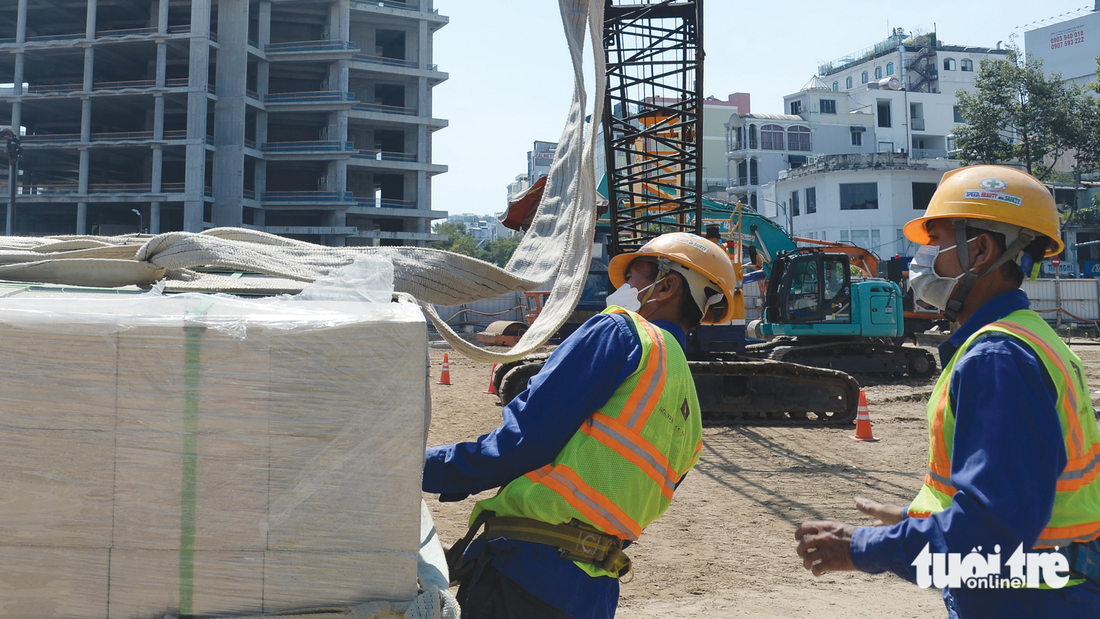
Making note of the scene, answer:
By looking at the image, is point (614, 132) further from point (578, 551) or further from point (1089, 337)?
point (1089, 337)

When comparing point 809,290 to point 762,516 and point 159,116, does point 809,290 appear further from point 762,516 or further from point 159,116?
point 159,116

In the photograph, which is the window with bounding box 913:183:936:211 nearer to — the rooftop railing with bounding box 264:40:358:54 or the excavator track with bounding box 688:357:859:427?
the rooftop railing with bounding box 264:40:358:54

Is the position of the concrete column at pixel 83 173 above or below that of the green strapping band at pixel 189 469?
above

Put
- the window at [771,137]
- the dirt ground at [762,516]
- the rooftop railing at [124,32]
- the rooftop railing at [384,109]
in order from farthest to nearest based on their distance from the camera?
1. the window at [771,137]
2. the rooftop railing at [384,109]
3. the rooftop railing at [124,32]
4. the dirt ground at [762,516]

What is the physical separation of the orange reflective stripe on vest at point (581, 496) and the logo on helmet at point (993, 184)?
137 cm

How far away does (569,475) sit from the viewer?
2148mm

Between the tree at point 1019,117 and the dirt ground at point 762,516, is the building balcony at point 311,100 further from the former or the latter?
the dirt ground at point 762,516

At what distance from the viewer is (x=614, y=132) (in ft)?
42.2

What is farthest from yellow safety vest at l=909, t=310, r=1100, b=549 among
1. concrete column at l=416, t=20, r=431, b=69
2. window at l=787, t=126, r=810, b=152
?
window at l=787, t=126, r=810, b=152

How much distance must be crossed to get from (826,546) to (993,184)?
44.2 inches

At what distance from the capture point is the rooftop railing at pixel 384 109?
178ft

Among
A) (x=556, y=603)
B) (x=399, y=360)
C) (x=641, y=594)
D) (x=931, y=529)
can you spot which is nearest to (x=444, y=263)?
(x=399, y=360)

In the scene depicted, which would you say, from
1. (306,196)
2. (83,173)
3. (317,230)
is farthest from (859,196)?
(83,173)

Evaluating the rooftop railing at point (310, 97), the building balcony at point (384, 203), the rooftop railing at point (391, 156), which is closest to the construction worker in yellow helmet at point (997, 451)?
the rooftop railing at point (310, 97)
